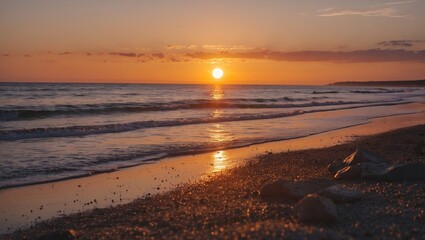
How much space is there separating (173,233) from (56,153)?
9869mm

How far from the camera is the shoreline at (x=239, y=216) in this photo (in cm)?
598

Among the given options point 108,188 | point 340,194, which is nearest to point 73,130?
point 108,188

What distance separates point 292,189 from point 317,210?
1720 millimetres

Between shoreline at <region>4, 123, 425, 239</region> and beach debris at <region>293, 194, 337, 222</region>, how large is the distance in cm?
10

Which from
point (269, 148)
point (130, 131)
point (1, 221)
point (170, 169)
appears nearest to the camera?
point (1, 221)

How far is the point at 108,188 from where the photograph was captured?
10609 mm

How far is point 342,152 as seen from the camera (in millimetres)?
15164

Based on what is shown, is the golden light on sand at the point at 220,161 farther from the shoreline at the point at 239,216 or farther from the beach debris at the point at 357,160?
the beach debris at the point at 357,160

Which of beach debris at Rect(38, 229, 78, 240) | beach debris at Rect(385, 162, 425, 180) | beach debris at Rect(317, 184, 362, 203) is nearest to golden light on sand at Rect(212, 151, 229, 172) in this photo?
beach debris at Rect(385, 162, 425, 180)

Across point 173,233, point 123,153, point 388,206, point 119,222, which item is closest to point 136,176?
point 123,153

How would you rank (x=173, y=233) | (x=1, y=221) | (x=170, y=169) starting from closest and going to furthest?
(x=173, y=233), (x=1, y=221), (x=170, y=169)

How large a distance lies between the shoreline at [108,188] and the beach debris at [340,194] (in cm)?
391

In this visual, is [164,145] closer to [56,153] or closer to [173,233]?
[56,153]

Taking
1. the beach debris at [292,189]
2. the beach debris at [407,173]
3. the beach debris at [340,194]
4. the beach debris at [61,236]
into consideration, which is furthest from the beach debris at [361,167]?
the beach debris at [61,236]
